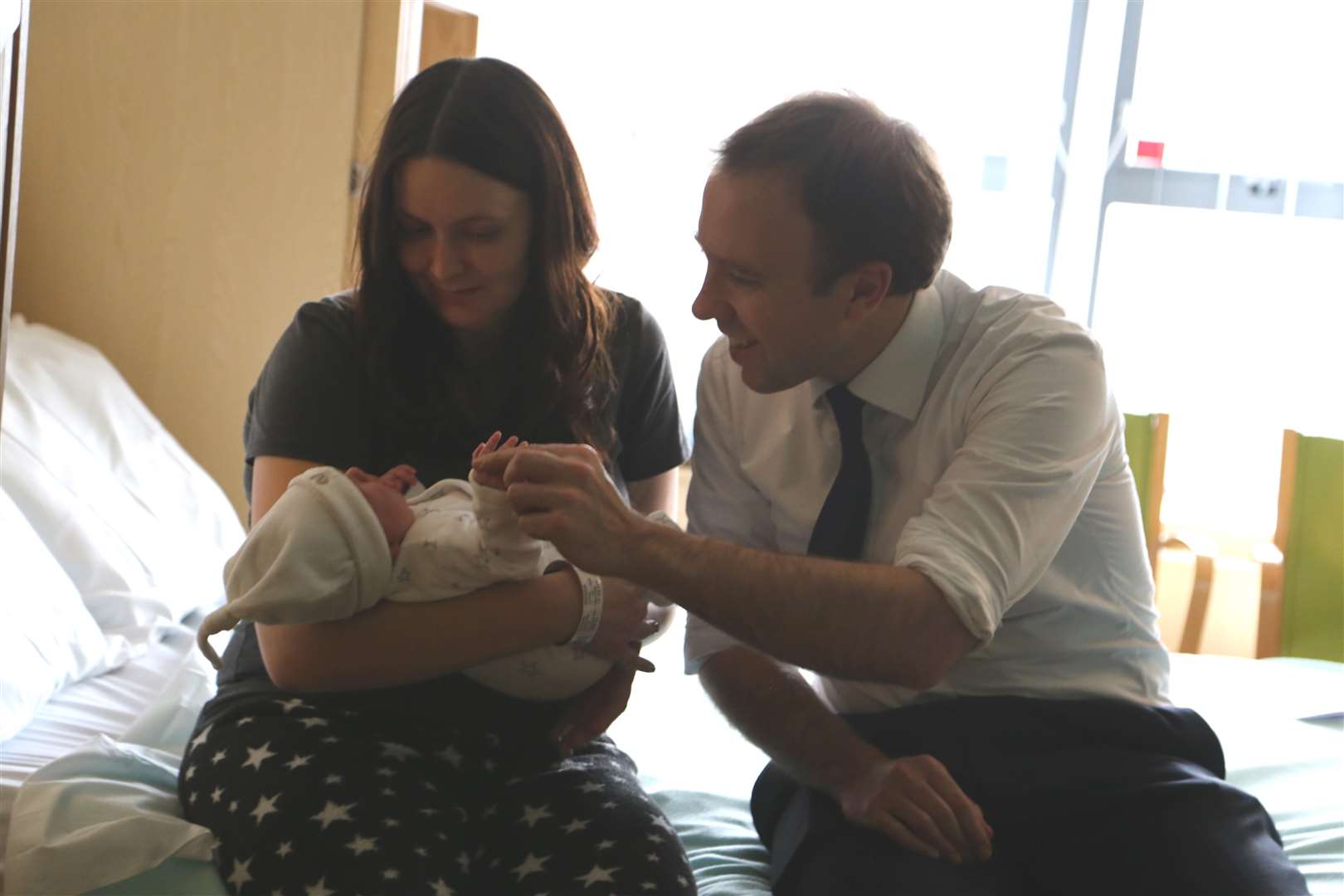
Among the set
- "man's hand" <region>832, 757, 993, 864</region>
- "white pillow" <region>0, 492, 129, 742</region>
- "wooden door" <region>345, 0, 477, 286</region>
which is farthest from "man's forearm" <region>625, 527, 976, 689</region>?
"wooden door" <region>345, 0, 477, 286</region>

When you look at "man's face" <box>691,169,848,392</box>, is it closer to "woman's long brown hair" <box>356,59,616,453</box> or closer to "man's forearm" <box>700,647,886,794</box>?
"woman's long brown hair" <box>356,59,616,453</box>

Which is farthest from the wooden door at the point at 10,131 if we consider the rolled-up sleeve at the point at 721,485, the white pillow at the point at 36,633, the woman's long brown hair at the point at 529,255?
the rolled-up sleeve at the point at 721,485

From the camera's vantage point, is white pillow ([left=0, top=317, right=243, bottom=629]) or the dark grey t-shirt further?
white pillow ([left=0, top=317, right=243, bottom=629])

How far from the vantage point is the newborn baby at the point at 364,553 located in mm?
1133

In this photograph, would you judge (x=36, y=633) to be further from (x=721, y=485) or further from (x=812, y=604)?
(x=812, y=604)

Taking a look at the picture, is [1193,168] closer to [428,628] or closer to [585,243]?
[585,243]

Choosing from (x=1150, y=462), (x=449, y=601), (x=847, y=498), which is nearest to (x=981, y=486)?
(x=847, y=498)

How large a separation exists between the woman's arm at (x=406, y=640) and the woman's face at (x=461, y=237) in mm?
327

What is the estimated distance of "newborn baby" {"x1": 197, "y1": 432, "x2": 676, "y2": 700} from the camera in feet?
3.72

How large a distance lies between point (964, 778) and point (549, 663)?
43 centimetres

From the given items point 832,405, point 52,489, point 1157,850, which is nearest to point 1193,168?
point 832,405

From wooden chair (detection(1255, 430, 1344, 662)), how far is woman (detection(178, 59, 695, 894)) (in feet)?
6.66

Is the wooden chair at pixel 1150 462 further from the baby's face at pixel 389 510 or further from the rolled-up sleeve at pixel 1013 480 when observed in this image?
the baby's face at pixel 389 510

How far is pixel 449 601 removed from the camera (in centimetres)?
120
